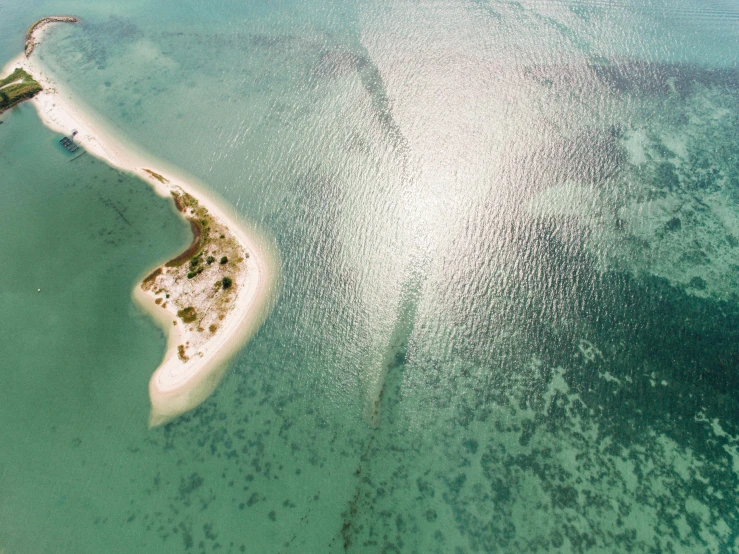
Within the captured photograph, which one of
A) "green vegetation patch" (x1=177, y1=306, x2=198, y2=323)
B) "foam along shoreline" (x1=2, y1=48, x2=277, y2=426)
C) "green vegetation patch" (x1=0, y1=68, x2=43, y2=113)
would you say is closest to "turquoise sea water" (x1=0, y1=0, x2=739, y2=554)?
"foam along shoreline" (x1=2, y1=48, x2=277, y2=426)

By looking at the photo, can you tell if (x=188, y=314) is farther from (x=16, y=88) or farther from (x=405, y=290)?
(x=16, y=88)

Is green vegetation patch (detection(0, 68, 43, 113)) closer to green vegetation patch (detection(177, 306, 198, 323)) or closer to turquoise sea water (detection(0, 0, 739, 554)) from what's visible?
turquoise sea water (detection(0, 0, 739, 554))

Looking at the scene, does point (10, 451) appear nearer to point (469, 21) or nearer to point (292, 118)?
point (292, 118)

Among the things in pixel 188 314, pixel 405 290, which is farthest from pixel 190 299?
pixel 405 290

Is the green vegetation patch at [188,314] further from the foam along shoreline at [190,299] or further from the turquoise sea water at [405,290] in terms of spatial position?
the turquoise sea water at [405,290]

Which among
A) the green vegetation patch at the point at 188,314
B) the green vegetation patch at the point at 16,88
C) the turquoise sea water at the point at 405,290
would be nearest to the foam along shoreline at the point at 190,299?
the green vegetation patch at the point at 188,314
